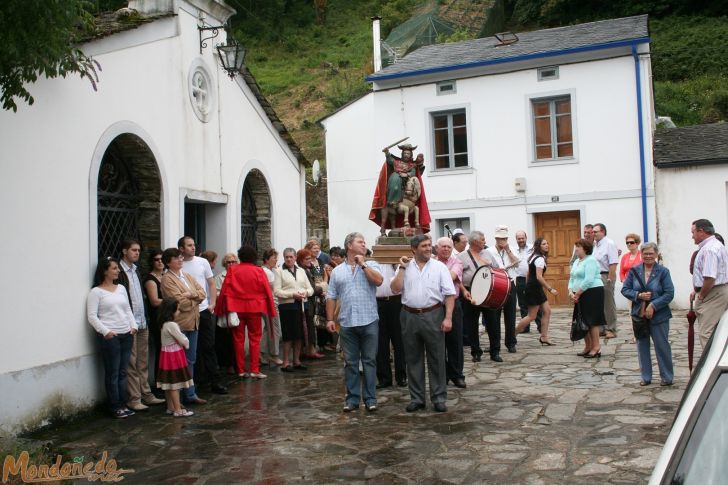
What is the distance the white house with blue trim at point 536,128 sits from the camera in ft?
54.7

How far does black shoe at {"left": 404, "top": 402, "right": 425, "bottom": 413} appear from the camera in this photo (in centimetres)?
766

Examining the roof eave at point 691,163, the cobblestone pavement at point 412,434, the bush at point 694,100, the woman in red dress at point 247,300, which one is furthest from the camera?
the bush at point 694,100

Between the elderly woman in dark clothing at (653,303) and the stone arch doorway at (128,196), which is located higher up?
the stone arch doorway at (128,196)

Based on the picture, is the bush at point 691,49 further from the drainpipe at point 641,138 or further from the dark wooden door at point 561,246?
the dark wooden door at point 561,246

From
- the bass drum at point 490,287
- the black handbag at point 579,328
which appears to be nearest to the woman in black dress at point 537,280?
the black handbag at point 579,328

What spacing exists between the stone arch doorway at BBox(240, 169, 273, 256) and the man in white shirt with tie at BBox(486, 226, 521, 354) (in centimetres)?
403

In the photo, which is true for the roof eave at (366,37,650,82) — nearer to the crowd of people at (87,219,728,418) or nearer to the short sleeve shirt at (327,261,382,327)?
the crowd of people at (87,219,728,418)

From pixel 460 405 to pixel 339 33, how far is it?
148 feet

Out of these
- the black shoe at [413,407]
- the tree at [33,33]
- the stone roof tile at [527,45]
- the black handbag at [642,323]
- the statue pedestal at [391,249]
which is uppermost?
the stone roof tile at [527,45]

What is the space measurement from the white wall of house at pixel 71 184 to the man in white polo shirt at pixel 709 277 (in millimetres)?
6430

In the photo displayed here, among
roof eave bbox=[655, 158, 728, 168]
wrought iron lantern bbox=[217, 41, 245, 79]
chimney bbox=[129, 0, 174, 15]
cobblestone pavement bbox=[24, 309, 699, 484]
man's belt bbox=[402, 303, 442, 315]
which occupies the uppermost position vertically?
chimney bbox=[129, 0, 174, 15]

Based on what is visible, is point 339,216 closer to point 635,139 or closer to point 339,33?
point 635,139

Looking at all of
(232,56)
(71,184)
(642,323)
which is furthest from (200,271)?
(642,323)

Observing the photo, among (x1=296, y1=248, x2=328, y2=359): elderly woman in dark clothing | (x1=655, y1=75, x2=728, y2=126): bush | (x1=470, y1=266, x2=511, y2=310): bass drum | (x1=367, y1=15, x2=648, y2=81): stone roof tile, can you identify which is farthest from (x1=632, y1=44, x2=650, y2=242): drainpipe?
(x1=655, y1=75, x2=728, y2=126): bush
